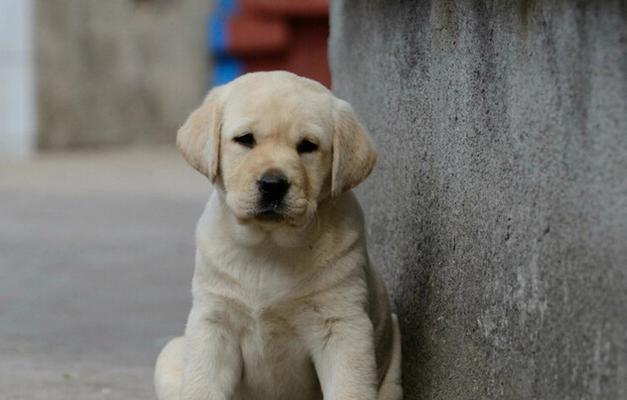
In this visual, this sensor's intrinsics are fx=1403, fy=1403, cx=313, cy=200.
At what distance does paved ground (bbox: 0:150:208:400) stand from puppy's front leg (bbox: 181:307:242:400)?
96 centimetres

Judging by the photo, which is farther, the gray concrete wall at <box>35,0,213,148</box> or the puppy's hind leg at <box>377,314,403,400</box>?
the gray concrete wall at <box>35,0,213,148</box>

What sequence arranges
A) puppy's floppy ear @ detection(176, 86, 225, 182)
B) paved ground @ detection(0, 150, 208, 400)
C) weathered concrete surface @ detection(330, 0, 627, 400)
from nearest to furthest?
A: 1. weathered concrete surface @ detection(330, 0, 627, 400)
2. puppy's floppy ear @ detection(176, 86, 225, 182)
3. paved ground @ detection(0, 150, 208, 400)

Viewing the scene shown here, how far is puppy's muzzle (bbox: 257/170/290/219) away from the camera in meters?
3.97

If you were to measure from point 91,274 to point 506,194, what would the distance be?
479 centimetres

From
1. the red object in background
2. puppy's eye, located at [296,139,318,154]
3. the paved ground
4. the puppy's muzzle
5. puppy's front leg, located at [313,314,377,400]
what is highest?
puppy's eye, located at [296,139,318,154]

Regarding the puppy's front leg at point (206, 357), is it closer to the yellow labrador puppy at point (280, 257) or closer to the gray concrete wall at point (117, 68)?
the yellow labrador puppy at point (280, 257)

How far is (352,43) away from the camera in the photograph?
6.00 meters

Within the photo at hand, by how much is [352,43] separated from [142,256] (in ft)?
10.6

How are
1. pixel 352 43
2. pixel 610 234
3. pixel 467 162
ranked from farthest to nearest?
pixel 352 43 < pixel 467 162 < pixel 610 234

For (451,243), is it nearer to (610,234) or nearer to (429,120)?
(429,120)

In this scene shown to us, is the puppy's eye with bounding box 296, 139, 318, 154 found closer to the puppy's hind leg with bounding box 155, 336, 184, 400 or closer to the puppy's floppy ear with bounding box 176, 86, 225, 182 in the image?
the puppy's floppy ear with bounding box 176, 86, 225, 182

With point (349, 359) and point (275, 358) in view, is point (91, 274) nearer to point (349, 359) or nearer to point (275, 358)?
point (275, 358)

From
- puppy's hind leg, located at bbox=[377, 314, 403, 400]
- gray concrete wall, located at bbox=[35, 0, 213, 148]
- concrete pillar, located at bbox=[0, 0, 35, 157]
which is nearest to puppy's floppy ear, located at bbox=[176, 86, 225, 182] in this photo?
puppy's hind leg, located at bbox=[377, 314, 403, 400]

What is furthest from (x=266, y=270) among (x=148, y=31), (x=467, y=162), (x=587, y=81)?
(x=148, y=31)
